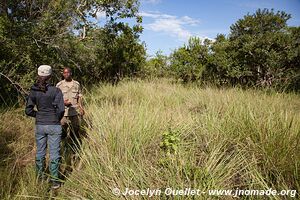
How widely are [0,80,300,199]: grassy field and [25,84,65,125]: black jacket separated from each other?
2.11 ft

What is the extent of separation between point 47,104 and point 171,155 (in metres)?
1.96

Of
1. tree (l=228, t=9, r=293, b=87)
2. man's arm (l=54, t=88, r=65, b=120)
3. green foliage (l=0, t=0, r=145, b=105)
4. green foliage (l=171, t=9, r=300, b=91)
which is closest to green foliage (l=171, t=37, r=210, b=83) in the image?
green foliage (l=171, t=9, r=300, b=91)

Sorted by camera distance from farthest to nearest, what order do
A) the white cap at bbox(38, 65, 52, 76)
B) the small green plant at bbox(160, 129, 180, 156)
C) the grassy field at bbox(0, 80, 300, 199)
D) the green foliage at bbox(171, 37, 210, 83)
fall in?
the green foliage at bbox(171, 37, 210, 83)
the white cap at bbox(38, 65, 52, 76)
the small green plant at bbox(160, 129, 180, 156)
the grassy field at bbox(0, 80, 300, 199)

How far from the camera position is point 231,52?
1188 centimetres

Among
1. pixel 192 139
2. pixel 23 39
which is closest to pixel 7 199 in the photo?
pixel 192 139

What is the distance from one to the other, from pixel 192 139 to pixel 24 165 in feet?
9.28

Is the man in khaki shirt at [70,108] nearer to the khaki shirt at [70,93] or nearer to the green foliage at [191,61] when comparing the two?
the khaki shirt at [70,93]

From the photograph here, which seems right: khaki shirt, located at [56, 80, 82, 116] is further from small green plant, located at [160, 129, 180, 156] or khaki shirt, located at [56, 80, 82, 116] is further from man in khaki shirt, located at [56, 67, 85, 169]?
small green plant, located at [160, 129, 180, 156]

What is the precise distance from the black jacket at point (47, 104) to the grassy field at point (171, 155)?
2.11 ft

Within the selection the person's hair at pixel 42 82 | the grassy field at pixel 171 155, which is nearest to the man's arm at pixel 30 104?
the person's hair at pixel 42 82

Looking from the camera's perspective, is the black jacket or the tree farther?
the tree

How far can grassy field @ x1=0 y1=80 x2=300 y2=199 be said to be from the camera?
3.10 meters

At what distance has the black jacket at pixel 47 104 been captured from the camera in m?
3.99

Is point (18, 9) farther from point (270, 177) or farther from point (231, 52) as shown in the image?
point (231, 52)
